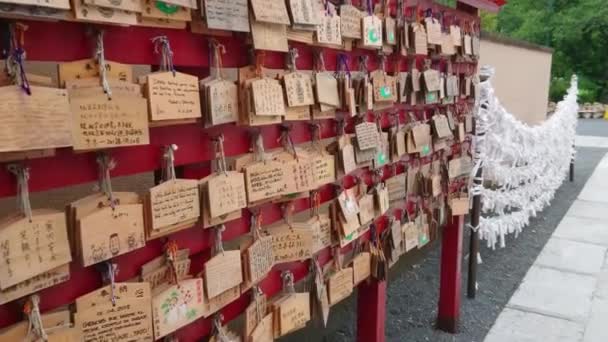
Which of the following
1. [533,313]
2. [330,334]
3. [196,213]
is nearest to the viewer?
[196,213]

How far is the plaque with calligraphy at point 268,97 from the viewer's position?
1.21 metres

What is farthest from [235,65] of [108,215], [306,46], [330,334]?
[330,334]

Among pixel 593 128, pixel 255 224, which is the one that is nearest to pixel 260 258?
pixel 255 224

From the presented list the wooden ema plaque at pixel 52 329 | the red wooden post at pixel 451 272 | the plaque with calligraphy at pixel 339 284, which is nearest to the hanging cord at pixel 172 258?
the wooden ema plaque at pixel 52 329

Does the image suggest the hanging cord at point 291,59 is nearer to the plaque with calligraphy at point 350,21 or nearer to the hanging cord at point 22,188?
the plaque with calligraphy at point 350,21

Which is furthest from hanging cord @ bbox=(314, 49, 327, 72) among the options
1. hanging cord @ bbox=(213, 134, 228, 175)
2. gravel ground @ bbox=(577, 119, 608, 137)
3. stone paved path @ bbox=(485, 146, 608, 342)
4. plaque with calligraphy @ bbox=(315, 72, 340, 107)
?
gravel ground @ bbox=(577, 119, 608, 137)

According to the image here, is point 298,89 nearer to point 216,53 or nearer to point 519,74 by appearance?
point 216,53

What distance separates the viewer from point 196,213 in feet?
3.65

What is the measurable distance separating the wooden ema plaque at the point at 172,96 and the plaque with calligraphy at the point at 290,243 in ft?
1.61

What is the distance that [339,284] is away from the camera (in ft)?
5.73

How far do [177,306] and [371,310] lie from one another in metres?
1.15

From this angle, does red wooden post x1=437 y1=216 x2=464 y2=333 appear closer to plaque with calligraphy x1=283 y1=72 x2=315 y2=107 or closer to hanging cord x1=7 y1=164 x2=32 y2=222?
plaque with calligraphy x1=283 y1=72 x2=315 y2=107

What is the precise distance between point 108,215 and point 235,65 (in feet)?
1.62

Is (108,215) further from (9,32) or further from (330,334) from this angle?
(330,334)
